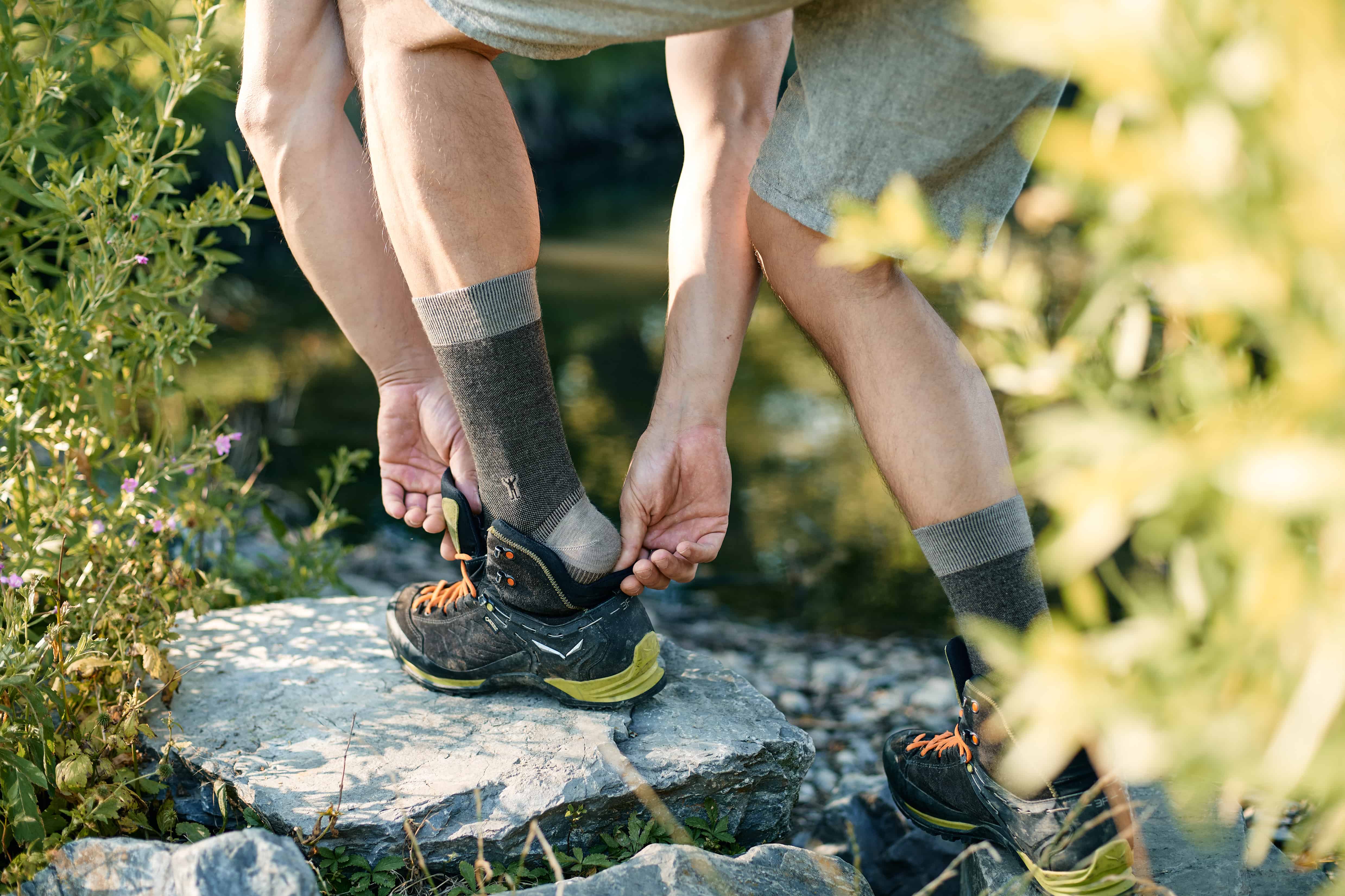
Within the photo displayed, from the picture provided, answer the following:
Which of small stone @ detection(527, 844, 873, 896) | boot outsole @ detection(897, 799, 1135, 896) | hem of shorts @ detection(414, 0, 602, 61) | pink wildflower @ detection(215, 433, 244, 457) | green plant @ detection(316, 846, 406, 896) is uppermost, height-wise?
hem of shorts @ detection(414, 0, 602, 61)

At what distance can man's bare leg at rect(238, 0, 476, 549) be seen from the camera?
1891mm

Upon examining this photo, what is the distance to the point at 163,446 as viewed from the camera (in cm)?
225

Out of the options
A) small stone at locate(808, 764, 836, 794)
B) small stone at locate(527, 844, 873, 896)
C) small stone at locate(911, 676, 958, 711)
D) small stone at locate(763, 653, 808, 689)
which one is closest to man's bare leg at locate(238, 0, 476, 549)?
small stone at locate(527, 844, 873, 896)

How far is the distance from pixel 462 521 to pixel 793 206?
81cm

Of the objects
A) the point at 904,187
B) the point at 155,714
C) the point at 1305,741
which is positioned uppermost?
the point at 904,187

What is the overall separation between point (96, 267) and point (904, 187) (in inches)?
65.9

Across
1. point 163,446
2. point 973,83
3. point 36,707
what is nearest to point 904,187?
point 973,83

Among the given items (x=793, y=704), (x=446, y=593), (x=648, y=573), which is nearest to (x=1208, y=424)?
(x=648, y=573)

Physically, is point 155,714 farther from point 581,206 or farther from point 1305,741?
point 581,206

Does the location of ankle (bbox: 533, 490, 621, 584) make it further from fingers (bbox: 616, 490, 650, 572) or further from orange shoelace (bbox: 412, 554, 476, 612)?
orange shoelace (bbox: 412, 554, 476, 612)

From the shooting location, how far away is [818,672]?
3.07 meters

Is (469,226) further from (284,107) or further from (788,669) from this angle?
(788,669)

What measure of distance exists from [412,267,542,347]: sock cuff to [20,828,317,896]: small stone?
0.77 metres

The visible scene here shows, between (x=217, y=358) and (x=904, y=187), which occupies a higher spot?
(x=904, y=187)
